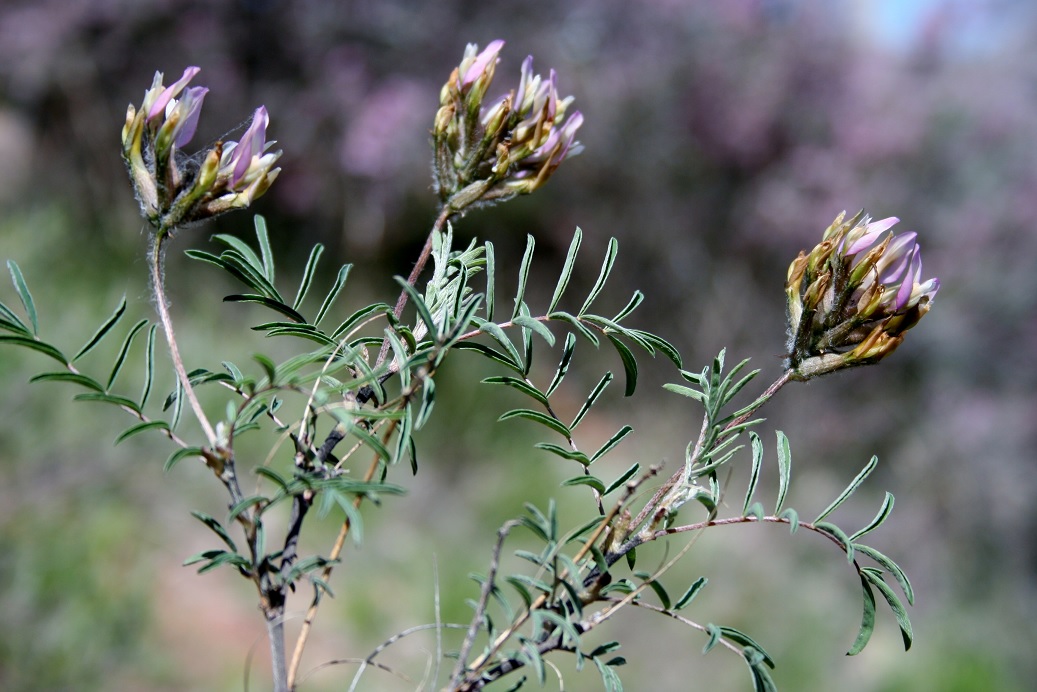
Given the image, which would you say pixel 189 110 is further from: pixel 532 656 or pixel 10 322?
pixel 532 656

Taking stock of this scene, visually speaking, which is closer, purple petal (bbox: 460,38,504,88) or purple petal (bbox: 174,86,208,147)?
purple petal (bbox: 174,86,208,147)

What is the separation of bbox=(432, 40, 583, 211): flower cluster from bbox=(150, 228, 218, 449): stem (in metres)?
0.19

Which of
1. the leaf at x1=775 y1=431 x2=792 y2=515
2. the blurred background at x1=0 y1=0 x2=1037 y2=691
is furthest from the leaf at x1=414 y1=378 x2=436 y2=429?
the blurred background at x1=0 y1=0 x2=1037 y2=691

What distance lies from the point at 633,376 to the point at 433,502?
339cm

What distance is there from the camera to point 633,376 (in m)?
0.54

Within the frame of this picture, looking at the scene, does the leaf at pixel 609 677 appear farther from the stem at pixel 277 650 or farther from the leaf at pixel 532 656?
the stem at pixel 277 650

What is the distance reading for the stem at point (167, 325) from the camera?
0.41m

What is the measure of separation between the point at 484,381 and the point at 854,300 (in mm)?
241

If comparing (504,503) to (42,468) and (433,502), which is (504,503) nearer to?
(433,502)

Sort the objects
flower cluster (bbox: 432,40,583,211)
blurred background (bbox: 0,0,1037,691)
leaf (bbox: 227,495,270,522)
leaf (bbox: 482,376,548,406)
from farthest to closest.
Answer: blurred background (bbox: 0,0,1037,691), flower cluster (bbox: 432,40,583,211), leaf (bbox: 482,376,548,406), leaf (bbox: 227,495,270,522)

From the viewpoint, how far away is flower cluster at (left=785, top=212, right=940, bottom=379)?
50cm

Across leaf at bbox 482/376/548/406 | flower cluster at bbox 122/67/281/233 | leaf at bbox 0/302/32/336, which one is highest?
flower cluster at bbox 122/67/281/233

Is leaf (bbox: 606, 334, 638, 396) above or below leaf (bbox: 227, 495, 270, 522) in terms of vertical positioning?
above

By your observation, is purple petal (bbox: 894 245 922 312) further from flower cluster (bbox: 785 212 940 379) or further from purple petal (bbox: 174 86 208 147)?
purple petal (bbox: 174 86 208 147)
